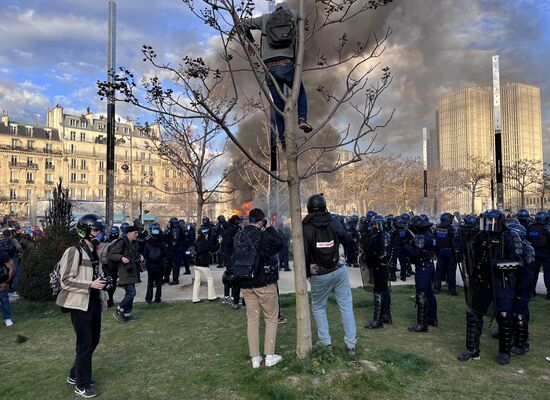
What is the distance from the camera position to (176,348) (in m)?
5.48

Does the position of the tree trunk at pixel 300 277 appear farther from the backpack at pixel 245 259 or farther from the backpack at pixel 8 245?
the backpack at pixel 8 245

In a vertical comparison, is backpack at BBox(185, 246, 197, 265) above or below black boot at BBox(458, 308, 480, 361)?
above

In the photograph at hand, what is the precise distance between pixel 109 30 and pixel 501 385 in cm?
1033

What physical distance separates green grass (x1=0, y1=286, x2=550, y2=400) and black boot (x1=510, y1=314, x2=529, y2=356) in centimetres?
12

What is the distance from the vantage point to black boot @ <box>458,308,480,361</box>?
187 inches

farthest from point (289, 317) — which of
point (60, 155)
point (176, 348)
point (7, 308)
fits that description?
point (60, 155)

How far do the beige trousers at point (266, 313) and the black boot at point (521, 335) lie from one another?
2882mm

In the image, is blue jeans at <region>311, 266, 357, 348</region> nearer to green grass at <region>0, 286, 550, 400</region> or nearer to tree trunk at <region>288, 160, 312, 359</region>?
green grass at <region>0, 286, 550, 400</region>

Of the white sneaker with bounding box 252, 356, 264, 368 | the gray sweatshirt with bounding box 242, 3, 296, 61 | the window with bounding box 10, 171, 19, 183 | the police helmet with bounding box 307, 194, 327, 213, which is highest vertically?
the window with bounding box 10, 171, 19, 183

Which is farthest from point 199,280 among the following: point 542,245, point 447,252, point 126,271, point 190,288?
point 542,245

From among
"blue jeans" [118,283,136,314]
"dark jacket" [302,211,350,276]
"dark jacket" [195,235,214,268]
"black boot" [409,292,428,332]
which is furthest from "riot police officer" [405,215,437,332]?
"blue jeans" [118,283,136,314]

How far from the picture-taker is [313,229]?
15.2 ft

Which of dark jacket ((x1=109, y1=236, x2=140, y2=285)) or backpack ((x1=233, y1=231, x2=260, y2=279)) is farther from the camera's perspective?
dark jacket ((x1=109, y1=236, x2=140, y2=285))

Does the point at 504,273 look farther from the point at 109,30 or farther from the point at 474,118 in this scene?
the point at 474,118
